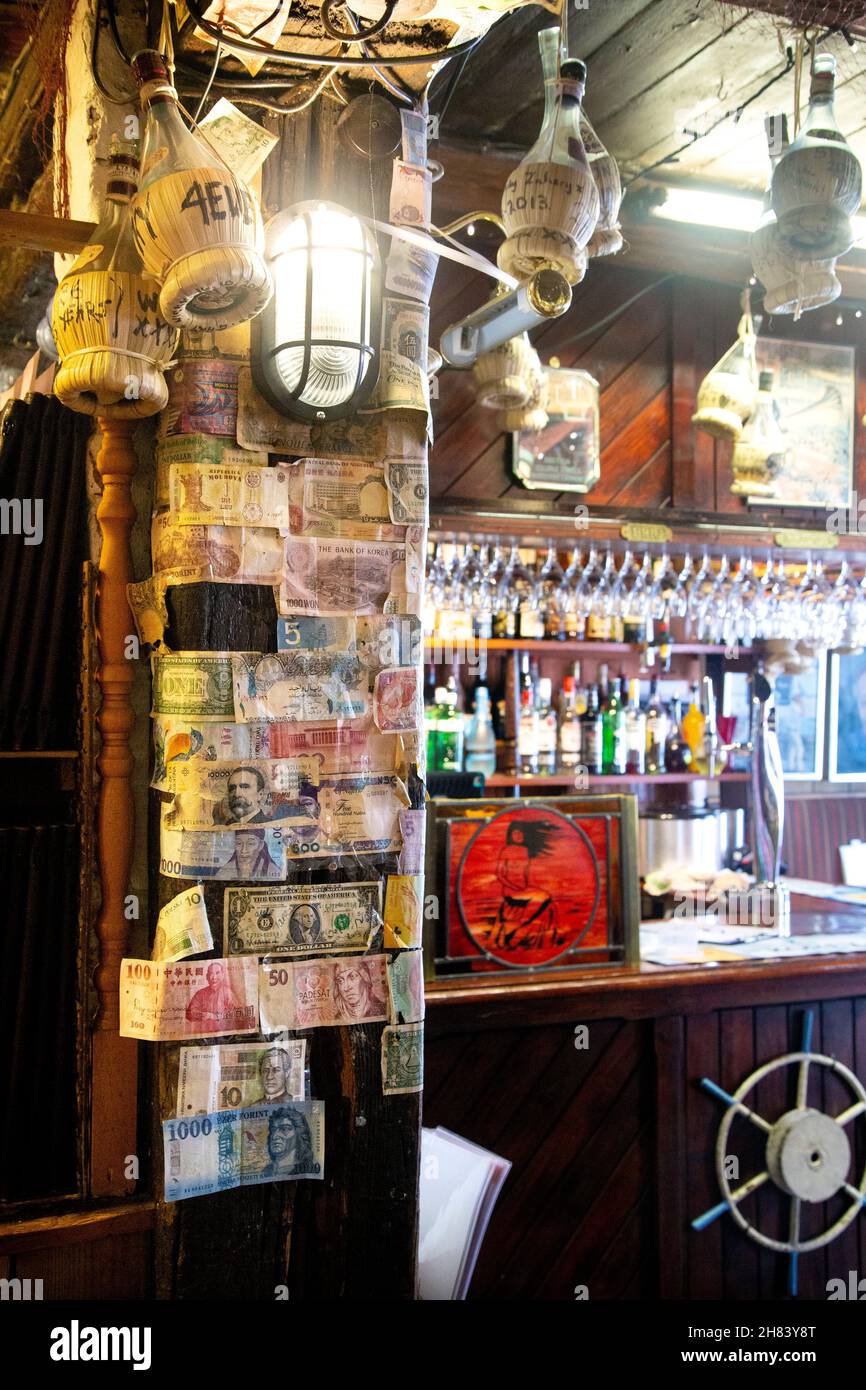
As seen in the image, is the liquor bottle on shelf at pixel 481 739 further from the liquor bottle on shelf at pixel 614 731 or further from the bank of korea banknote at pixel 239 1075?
the bank of korea banknote at pixel 239 1075

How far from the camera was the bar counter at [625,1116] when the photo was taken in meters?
2.84

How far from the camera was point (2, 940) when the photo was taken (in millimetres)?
1899

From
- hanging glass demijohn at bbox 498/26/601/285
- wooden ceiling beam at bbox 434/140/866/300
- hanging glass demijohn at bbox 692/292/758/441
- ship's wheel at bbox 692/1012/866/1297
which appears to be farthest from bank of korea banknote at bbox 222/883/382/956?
wooden ceiling beam at bbox 434/140/866/300

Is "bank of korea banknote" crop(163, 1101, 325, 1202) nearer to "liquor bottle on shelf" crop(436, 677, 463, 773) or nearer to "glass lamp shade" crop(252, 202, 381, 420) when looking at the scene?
"glass lamp shade" crop(252, 202, 381, 420)

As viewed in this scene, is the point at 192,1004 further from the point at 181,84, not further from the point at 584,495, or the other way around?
the point at 584,495

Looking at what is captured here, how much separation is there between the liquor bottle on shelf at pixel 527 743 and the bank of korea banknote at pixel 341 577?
3.01 m

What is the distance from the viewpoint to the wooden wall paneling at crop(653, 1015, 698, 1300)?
293 cm

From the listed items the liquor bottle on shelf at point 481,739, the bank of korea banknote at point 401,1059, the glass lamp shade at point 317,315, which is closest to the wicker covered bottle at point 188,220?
the glass lamp shade at point 317,315

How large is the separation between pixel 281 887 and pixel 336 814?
0.16 metres

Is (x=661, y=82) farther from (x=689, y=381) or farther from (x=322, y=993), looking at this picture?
(x=322, y=993)

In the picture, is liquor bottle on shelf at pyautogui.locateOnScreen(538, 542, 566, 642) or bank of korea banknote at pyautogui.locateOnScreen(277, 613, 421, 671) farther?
liquor bottle on shelf at pyautogui.locateOnScreen(538, 542, 566, 642)

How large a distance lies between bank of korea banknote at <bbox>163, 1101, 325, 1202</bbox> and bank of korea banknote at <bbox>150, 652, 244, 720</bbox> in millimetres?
673

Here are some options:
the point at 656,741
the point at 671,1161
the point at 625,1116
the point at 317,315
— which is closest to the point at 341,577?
the point at 317,315

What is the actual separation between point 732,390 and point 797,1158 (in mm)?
2368
